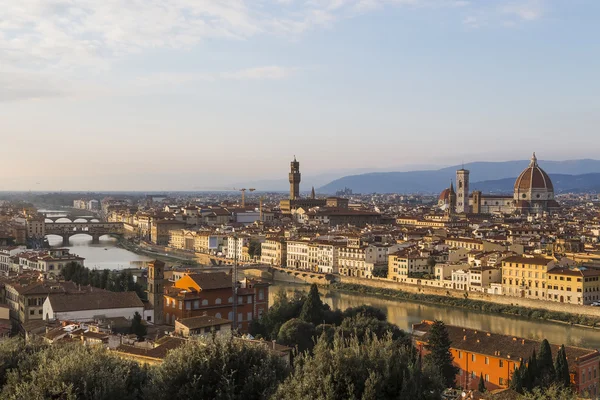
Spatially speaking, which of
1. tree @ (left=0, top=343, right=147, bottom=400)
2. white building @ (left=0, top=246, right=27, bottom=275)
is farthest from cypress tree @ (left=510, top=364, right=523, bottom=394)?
white building @ (left=0, top=246, right=27, bottom=275)

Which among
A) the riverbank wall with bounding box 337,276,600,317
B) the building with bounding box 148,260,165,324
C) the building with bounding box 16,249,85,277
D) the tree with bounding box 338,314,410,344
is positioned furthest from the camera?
the building with bounding box 16,249,85,277

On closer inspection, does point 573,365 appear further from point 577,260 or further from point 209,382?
point 577,260

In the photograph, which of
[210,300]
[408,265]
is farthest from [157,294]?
[408,265]

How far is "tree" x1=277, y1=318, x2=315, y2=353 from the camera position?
11.9m

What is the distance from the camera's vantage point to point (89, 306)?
40.9 ft

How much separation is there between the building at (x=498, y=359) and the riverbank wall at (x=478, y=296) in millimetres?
6662

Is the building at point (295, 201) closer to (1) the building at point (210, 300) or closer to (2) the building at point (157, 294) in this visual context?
(1) the building at point (210, 300)

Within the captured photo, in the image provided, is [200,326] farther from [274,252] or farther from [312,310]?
[274,252]

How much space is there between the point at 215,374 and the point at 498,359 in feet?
19.0

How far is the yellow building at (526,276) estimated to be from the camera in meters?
19.1

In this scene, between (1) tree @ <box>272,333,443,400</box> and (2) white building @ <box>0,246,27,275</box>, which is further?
(2) white building @ <box>0,246,27,275</box>

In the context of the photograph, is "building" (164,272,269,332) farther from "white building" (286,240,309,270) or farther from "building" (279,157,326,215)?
"building" (279,157,326,215)

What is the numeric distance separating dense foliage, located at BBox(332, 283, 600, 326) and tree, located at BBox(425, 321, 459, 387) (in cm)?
→ 711

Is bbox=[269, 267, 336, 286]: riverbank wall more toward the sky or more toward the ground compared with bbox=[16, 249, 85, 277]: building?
more toward the ground
